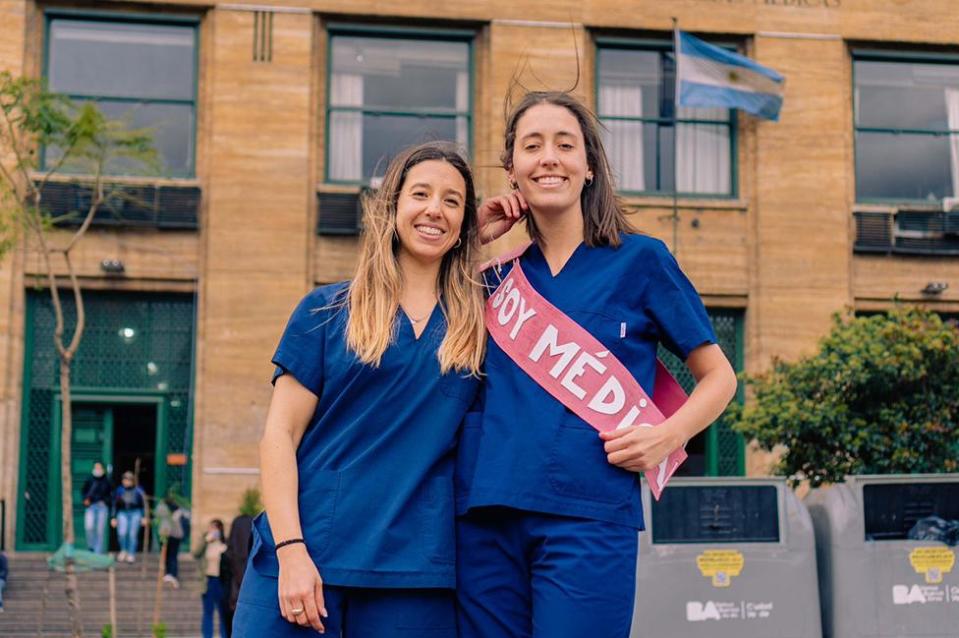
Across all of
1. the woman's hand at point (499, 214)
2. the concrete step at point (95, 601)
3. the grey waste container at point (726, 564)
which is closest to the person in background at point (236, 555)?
the concrete step at point (95, 601)

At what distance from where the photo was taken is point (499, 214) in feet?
12.2

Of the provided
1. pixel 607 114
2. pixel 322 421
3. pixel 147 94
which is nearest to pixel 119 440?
pixel 147 94

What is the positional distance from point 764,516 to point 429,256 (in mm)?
6018

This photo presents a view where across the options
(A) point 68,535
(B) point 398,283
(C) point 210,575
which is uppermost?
(B) point 398,283

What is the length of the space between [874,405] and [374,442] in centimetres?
1088

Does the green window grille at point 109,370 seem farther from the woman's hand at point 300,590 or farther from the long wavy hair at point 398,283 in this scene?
the woman's hand at point 300,590

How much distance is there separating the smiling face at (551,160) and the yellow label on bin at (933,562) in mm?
6325

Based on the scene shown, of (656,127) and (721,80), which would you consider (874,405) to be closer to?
(721,80)

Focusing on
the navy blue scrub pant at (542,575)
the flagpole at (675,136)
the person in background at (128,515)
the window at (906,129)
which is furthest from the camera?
the window at (906,129)

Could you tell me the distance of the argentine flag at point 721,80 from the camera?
59.5 feet

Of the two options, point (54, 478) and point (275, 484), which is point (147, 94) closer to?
point (54, 478)

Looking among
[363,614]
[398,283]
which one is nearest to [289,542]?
[363,614]

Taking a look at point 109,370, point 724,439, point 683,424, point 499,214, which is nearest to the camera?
point 683,424

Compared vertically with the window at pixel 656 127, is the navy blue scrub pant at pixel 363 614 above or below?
below
